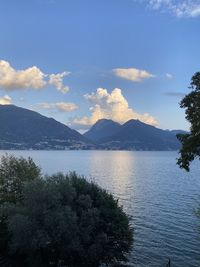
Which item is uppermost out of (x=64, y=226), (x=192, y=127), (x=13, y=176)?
(x=192, y=127)

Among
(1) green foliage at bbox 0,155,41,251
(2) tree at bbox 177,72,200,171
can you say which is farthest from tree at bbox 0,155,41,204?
(2) tree at bbox 177,72,200,171

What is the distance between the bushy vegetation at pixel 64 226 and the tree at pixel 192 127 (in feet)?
66.2

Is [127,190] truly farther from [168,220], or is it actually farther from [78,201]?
[78,201]

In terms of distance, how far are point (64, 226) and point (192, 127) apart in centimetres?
2244

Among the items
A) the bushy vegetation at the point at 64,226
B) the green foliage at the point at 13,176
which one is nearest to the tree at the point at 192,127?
the bushy vegetation at the point at 64,226

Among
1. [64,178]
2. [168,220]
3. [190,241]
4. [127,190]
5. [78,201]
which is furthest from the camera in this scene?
[127,190]

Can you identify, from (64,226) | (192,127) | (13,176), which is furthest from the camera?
(13,176)

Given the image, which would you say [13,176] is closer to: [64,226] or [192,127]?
[64,226]

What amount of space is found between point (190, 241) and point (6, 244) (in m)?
32.3

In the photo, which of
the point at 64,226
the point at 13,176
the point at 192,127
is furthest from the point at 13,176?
the point at 192,127

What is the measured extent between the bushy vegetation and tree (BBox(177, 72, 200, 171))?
66.2ft

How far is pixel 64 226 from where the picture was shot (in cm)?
4850

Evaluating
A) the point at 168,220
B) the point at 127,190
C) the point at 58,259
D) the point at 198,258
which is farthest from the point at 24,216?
the point at 127,190

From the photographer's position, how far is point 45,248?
51.4 meters
